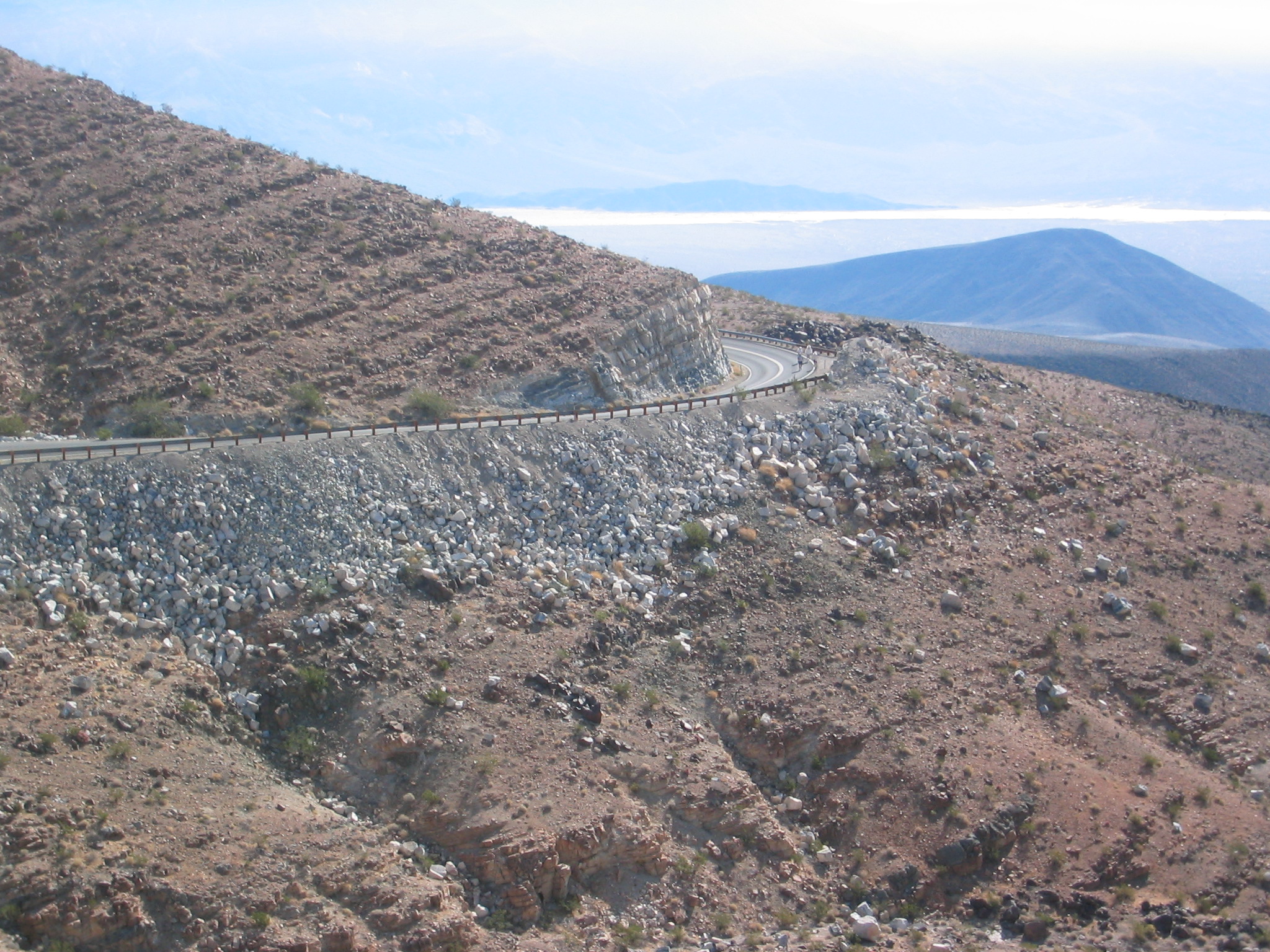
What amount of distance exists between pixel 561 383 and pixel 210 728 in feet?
56.6

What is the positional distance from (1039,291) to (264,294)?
9342cm

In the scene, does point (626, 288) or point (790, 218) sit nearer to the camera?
point (626, 288)

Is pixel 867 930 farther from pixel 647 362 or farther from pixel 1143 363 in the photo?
pixel 1143 363

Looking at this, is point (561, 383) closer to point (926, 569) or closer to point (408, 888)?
point (926, 569)

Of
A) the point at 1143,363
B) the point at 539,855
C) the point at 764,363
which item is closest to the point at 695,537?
the point at 539,855

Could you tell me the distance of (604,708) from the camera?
24422 mm

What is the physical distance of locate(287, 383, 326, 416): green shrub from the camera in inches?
1230

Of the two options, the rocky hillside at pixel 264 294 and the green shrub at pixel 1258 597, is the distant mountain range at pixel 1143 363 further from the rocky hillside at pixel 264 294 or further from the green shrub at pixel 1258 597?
the rocky hillside at pixel 264 294

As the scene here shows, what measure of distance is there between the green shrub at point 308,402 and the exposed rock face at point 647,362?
18.5 feet

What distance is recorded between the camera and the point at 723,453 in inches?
1321

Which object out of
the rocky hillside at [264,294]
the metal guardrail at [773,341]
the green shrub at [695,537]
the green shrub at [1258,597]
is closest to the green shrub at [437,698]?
the green shrub at [695,537]

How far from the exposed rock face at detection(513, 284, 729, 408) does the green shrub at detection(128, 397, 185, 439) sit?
948 cm

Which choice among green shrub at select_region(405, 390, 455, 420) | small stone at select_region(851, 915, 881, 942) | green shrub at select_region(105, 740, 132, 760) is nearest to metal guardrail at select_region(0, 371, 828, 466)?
green shrub at select_region(405, 390, 455, 420)

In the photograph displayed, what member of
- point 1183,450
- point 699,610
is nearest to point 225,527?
point 699,610
